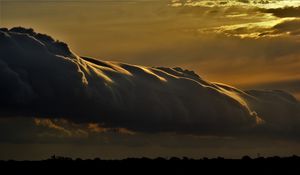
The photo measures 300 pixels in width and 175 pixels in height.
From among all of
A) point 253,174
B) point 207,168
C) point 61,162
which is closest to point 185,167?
point 207,168

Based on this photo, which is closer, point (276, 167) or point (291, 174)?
point (291, 174)

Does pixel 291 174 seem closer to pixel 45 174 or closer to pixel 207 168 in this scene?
pixel 207 168

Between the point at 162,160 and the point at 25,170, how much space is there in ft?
94.8

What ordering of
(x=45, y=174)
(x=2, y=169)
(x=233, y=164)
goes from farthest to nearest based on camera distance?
(x=233, y=164), (x=2, y=169), (x=45, y=174)

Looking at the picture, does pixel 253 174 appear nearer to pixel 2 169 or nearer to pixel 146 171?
pixel 146 171

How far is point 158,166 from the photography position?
438ft

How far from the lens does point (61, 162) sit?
140 metres

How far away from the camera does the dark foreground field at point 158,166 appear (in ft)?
419

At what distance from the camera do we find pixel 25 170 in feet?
417

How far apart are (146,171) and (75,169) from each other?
10869 millimetres

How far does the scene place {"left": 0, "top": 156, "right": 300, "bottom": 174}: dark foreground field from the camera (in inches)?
5022

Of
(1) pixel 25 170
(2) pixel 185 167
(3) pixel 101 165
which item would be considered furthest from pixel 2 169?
(2) pixel 185 167

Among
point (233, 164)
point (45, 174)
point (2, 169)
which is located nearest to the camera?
point (45, 174)

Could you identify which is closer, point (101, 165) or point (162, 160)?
point (101, 165)
